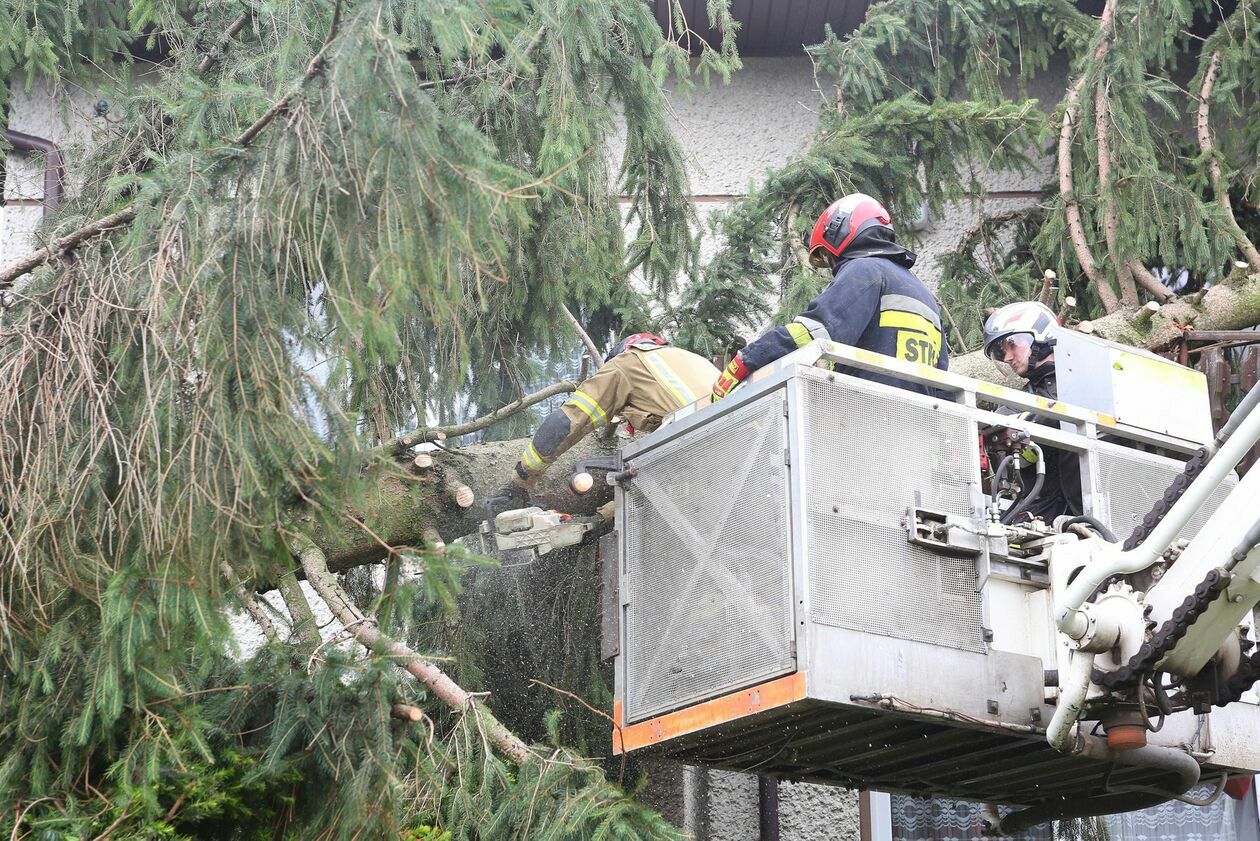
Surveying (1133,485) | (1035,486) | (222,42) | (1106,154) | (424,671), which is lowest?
(424,671)


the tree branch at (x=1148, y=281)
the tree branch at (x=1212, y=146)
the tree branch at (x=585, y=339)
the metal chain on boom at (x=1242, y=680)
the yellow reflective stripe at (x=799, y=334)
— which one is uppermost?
the tree branch at (x=1212, y=146)

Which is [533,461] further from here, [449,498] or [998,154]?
[998,154]

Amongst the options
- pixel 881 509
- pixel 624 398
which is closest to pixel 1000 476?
pixel 881 509

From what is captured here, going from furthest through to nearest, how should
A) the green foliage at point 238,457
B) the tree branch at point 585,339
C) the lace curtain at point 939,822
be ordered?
the lace curtain at point 939,822 < the tree branch at point 585,339 < the green foliage at point 238,457

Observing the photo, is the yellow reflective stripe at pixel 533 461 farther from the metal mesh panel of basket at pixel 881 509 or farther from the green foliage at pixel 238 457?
A: the metal mesh panel of basket at pixel 881 509

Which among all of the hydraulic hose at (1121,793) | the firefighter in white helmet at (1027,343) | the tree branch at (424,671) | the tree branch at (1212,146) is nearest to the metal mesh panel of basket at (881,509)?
the hydraulic hose at (1121,793)

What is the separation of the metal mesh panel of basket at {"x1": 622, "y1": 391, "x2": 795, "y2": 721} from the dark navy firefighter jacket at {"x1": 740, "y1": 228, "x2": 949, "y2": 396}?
0.48 metres

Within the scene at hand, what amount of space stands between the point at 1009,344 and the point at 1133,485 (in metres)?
0.98

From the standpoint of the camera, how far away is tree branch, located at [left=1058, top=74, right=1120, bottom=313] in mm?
8539

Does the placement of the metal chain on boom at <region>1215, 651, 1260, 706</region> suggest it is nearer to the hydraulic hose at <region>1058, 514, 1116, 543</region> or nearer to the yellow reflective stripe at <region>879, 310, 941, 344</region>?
the hydraulic hose at <region>1058, 514, 1116, 543</region>

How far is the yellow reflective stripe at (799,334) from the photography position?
229 inches

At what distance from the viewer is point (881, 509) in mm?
5266

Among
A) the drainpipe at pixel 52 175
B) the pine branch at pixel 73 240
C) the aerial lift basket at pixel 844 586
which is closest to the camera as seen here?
the aerial lift basket at pixel 844 586

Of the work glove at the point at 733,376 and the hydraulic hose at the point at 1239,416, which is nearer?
the hydraulic hose at the point at 1239,416
